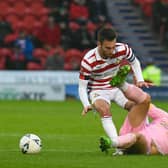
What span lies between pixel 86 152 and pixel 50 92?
14.5m

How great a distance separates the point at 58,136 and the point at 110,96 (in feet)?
9.93

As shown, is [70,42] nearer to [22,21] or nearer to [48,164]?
[22,21]

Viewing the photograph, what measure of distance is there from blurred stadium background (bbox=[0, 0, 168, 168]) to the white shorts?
4.53 m

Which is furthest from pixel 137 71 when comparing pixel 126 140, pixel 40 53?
pixel 40 53

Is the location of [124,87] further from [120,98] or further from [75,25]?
[75,25]

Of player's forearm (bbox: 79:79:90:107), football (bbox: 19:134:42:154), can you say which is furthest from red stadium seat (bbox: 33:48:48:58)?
football (bbox: 19:134:42:154)

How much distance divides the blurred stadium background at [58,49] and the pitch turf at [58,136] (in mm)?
27

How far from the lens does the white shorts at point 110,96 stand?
1173 cm

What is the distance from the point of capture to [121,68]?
11.1 meters

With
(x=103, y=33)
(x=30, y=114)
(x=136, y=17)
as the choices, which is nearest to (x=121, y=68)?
(x=103, y=33)

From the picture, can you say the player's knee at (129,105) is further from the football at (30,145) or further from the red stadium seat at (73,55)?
the red stadium seat at (73,55)

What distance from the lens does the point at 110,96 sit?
12.0 m

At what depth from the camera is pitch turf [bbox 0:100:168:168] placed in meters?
10.2

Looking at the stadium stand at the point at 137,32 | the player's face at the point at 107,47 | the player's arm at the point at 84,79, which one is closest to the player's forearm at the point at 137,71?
the player's face at the point at 107,47
